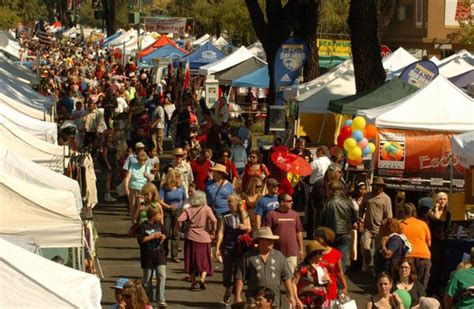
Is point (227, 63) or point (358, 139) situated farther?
point (227, 63)

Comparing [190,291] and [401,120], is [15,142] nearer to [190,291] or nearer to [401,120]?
[190,291]

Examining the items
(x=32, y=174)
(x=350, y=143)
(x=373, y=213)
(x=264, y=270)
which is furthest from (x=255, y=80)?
(x=264, y=270)

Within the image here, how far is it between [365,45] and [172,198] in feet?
30.3

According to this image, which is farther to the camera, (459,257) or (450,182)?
(450,182)

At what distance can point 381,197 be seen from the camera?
51.8 ft

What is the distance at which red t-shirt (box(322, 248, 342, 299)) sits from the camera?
11978 millimetres

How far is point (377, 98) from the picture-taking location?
2116 centimetres

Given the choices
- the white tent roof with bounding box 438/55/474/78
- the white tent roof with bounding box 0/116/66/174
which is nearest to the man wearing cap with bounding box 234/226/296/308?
the white tent roof with bounding box 0/116/66/174

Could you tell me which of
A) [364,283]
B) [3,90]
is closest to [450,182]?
[364,283]

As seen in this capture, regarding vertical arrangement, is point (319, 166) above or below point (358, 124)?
below

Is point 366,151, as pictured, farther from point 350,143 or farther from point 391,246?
point 391,246

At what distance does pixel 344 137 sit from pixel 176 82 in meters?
21.2

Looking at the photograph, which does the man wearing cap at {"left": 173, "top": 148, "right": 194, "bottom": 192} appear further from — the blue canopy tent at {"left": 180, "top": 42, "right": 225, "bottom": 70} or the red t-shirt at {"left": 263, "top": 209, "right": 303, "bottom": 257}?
the blue canopy tent at {"left": 180, "top": 42, "right": 225, "bottom": 70}

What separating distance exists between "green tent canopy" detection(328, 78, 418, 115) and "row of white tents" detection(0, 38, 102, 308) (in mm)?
4917
